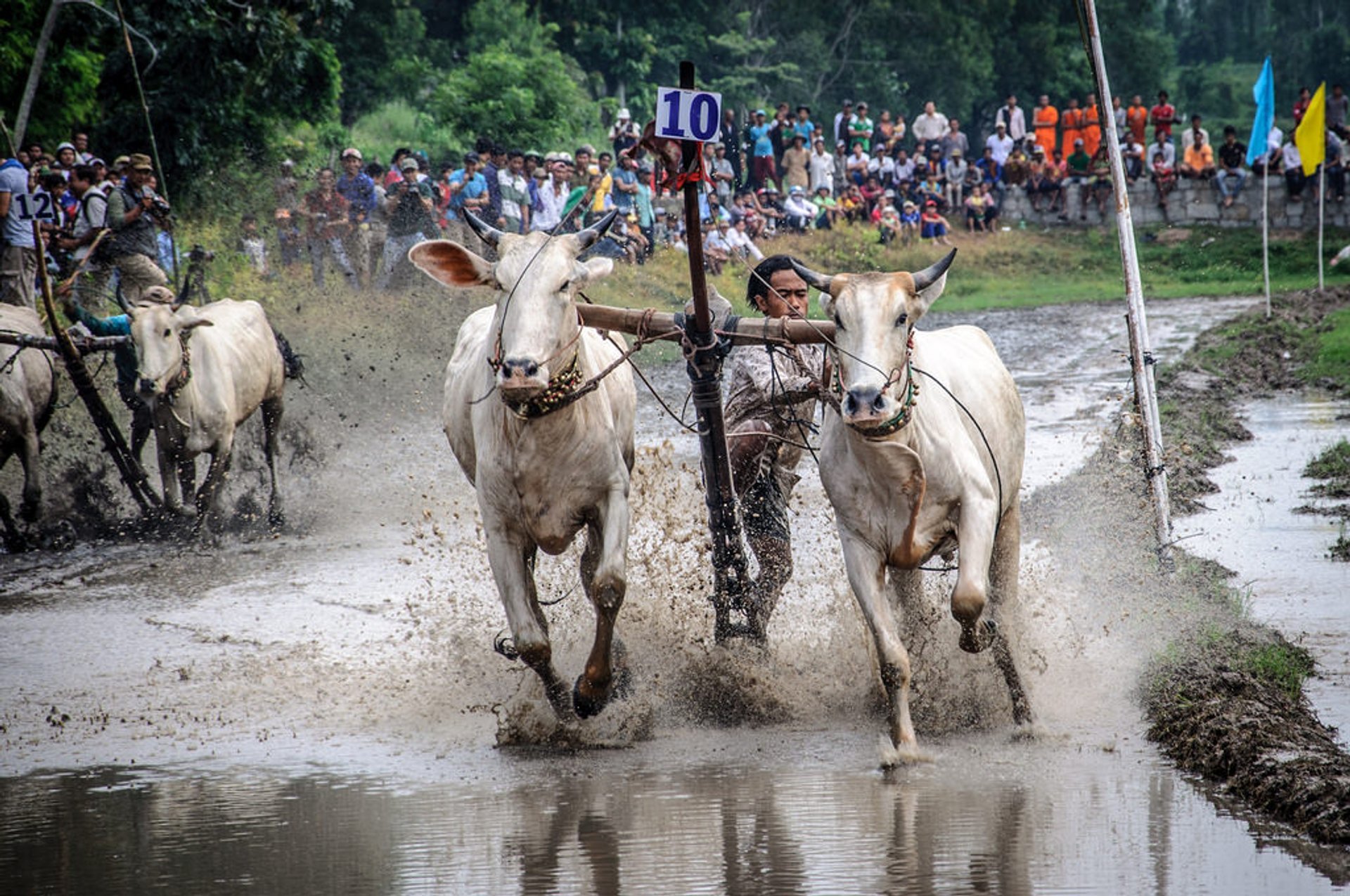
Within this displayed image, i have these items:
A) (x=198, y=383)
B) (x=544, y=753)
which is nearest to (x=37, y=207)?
(x=198, y=383)

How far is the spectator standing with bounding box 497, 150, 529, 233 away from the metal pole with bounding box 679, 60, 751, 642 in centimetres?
1308

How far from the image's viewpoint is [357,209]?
18.9 m

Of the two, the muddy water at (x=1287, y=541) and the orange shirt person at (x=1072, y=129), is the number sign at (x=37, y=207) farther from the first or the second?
the orange shirt person at (x=1072, y=129)

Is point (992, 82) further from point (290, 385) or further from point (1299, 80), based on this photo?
point (290, 385)

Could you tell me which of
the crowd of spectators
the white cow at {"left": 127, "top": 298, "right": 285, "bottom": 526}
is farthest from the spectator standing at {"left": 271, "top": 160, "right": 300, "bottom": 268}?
the white cow at {"left": 127, "top": 298, "right": 285, "bottom": 526}

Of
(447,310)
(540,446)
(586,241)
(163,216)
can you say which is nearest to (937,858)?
(540,446)

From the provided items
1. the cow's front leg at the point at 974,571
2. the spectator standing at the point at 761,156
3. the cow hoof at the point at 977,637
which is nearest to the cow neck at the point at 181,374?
the cow's front leg at the point at 974,571

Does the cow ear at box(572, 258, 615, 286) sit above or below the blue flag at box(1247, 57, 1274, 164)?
below

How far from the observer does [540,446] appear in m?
6.82

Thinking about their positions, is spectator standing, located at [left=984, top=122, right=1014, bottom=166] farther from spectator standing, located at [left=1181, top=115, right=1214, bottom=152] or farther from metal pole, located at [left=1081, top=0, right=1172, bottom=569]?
metal pole, located at [left=1081, top=0, right=1172, bottom=569]

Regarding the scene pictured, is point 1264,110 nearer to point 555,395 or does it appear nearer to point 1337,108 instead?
point 1337,108

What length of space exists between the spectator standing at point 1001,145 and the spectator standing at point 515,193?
1451 cm

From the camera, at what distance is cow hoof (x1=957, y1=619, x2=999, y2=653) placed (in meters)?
6.55

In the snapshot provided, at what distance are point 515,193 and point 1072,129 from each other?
16277mm
